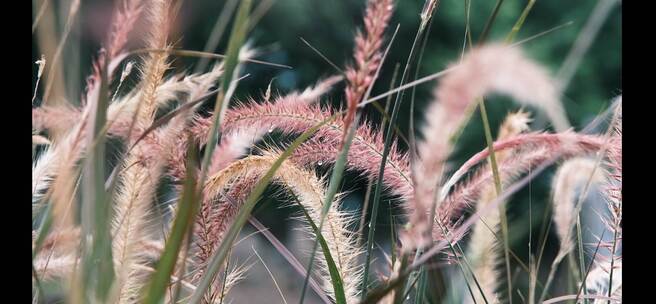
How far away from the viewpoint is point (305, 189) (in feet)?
1.95

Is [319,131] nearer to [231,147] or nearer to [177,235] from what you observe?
[231,147]

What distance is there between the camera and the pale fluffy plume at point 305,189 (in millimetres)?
533

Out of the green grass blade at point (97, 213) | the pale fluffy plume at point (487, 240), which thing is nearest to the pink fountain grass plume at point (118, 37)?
the green grass blade at point (97, 213)

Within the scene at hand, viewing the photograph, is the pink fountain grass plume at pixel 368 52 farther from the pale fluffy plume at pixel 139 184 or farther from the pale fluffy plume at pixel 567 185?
the pale fluffy plume at pixel 567 185

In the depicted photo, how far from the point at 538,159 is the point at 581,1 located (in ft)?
11.1

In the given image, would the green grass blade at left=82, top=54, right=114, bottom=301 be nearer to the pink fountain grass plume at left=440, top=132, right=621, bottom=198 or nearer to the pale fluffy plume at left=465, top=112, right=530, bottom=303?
the pink fountain grass plume at left=440, top=132, right=621, bottom=198

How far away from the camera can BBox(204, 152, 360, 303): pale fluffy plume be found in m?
0.53

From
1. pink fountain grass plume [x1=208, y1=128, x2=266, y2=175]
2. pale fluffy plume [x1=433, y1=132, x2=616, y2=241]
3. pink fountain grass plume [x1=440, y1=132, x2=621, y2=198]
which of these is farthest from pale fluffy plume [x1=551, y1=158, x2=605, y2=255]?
pink fountain grass plume [x1=208, y1=128, x2=266, y2=175]

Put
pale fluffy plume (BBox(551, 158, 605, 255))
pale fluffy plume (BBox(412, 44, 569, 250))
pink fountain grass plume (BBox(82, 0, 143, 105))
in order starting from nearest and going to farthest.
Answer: pale fluffy plume (BBox(412, 44, 569, 250)) → pink fountain grass plume (BBox(82, 0, 143, 105)) → pale fluffy plume (BBox(551, 158, 605, 255))

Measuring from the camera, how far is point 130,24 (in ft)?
1.35

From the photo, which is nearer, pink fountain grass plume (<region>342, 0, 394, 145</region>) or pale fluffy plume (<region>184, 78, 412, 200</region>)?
pink fountain grass plume (<region>342, 0, 394, 145</region>)

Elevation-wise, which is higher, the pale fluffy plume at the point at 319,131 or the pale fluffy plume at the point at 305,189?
the pale fluffy plume at the point at 319,131
